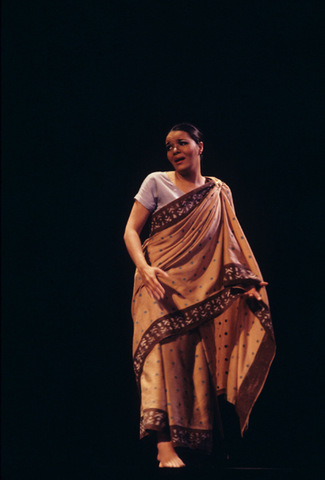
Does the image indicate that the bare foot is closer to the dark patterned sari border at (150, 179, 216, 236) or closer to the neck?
the dark patterned sari border at (150, 179, 216, 236)

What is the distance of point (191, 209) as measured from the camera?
1995 millimetres

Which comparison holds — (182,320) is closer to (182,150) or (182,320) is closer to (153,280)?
(153,280)

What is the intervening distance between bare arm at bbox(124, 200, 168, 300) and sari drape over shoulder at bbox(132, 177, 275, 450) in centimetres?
7

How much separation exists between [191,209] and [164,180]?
0.20 m

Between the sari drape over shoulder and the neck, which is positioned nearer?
the sari drape over shoulder

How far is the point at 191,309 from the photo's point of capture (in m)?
1.86

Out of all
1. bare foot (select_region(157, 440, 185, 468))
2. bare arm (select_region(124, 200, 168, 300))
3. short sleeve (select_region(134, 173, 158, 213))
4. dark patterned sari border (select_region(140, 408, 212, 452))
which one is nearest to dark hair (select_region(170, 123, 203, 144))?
short sleeve (select_region(134, 173, 158, 213))

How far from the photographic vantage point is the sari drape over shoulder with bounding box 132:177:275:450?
1.76 meters

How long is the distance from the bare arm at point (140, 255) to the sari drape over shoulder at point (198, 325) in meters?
0.07

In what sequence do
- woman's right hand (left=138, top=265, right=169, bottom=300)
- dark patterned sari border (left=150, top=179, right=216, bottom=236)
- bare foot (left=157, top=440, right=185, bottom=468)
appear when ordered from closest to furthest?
bare foot (left=157, top=440, right=185, bottom=468), woman's right hand (left=138, top=265, right=169, bottom=300), dark patterned sari border (left=150, top=179, right=216, bottom=236)

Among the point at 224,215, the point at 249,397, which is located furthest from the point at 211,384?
the point at 224,215

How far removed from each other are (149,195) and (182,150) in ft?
0.83

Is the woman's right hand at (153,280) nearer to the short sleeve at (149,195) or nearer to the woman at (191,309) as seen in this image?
the woman at (191,309)

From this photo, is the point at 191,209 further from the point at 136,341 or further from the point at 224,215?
the point at 136,341
